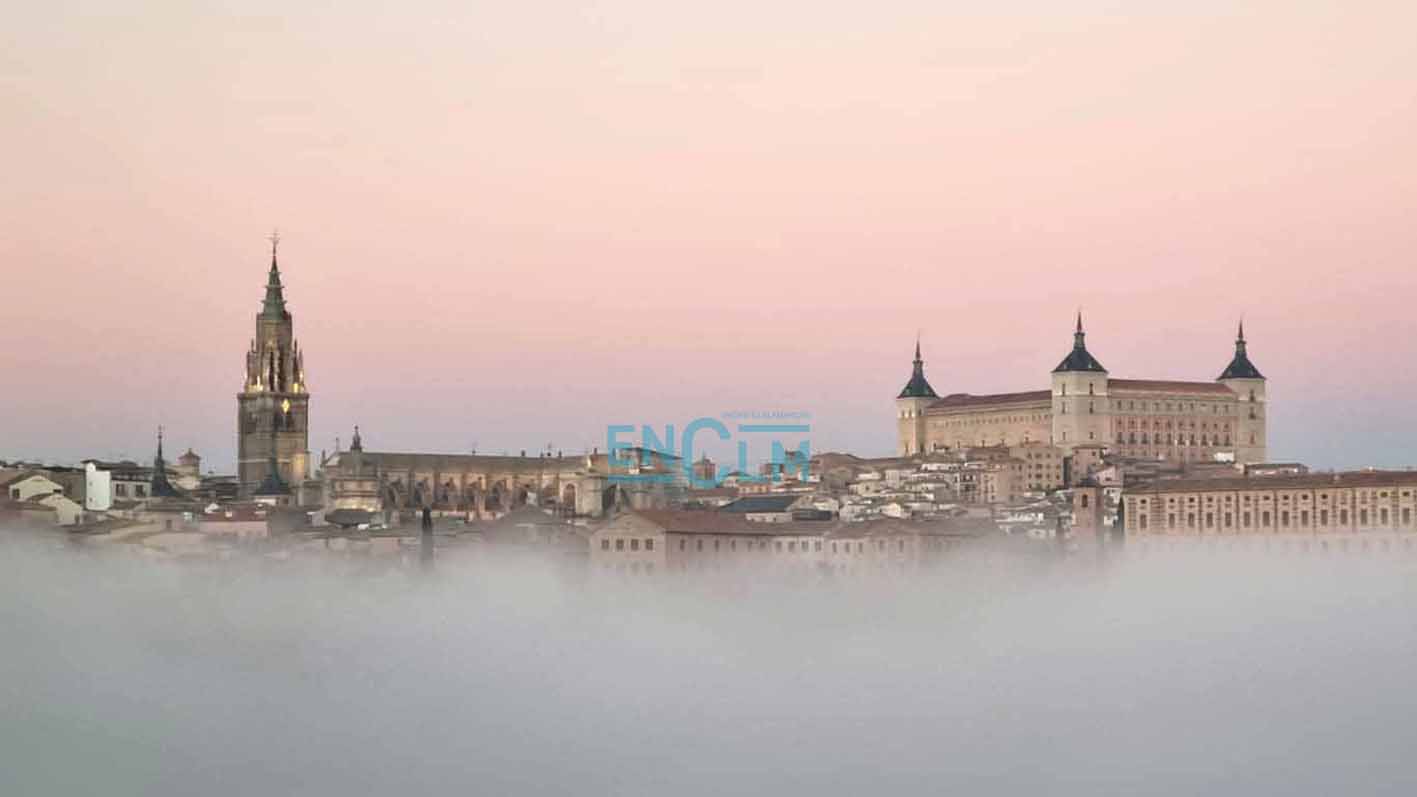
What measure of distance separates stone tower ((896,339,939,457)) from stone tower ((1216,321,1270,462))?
16868mm

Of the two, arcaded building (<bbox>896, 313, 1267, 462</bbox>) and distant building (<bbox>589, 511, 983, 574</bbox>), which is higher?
arcaded building (<bbox>896, 313, 1267, 462</bbox>)

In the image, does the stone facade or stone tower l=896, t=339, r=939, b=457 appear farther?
stone tower l=896, t=339, r=939, b=457

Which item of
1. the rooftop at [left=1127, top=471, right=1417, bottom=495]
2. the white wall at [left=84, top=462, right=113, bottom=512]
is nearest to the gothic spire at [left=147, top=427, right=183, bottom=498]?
the white wall at [left=84, top=462, right=113, bottom=512]

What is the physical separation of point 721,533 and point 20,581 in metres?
24.2

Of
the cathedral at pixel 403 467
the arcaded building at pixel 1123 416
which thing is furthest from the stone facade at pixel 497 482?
the arcaded building at pixel 1123 416

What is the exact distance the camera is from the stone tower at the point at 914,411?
157m

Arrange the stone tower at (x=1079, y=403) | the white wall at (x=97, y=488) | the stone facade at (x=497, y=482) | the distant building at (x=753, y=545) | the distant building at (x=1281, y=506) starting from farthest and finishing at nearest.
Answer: the stone tower at (x=1079, y=403) → the stone facade at (x=497, y=482) → the white wall at (x=97, y=488) → the distant building at (x=1281, y=506) → the distant building at (x=753, y=545)

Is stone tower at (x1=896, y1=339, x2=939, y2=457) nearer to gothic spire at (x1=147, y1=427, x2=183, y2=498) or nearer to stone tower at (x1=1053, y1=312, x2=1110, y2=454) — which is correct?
stone tower at (x1=1053, y1=312, x2=1110, y2=454)

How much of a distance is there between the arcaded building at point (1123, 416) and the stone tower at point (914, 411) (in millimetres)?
1983

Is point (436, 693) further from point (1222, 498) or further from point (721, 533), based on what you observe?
point (1222, 498)

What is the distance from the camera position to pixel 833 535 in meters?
98.5

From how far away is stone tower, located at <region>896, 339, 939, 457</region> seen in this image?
157375 millimetres

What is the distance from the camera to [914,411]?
15812 centimetres

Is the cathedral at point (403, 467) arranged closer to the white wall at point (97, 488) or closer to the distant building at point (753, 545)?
the white wall at point (97, 488)
